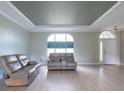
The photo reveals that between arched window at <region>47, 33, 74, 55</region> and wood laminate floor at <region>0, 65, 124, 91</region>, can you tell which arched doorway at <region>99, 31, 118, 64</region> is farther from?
wood laminate floor at <region>0, 65, 124, 91</region>

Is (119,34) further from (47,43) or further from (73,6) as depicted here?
(73,6)

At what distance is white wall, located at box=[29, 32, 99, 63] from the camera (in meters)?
10.3

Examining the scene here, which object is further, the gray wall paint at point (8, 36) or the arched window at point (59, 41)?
the arched window at point (59, 41)

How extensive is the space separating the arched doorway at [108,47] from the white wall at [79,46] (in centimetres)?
45

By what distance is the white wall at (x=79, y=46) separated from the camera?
1029cm

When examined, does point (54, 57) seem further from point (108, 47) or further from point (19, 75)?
point (108, 47)

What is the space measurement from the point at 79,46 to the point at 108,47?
7.05 feet

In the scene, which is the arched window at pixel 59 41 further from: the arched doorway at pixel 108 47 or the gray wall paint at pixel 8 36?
the gray wall paint at pixel 8 36

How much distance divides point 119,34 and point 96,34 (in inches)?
66.8

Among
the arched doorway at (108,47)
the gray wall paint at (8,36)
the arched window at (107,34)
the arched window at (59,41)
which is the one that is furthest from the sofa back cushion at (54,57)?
the arched window at (107,34)

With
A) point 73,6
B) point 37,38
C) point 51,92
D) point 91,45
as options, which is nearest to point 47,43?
point 37,38

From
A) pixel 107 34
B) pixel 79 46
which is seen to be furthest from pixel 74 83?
pixel 107 34

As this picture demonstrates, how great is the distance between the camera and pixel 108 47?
10336 millimetres

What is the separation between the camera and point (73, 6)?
488 cm
